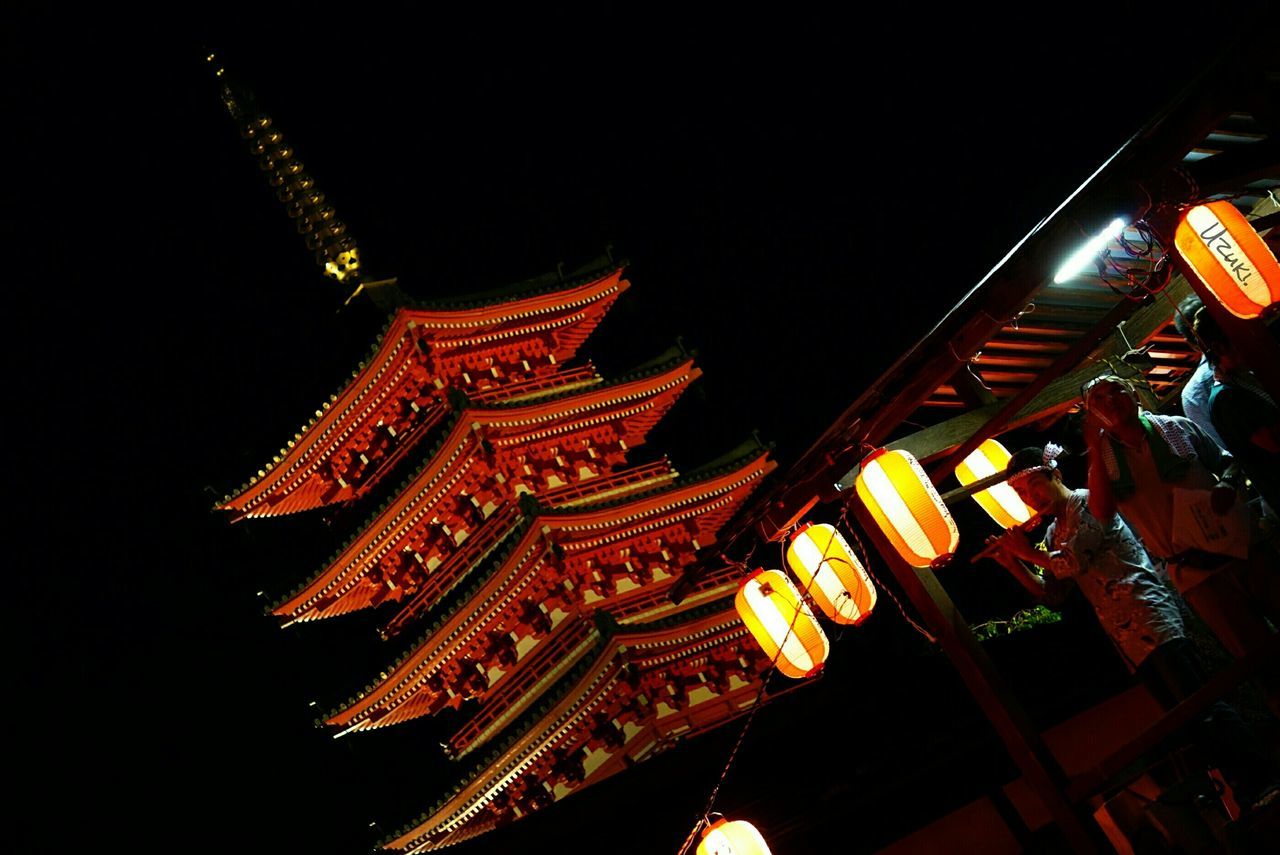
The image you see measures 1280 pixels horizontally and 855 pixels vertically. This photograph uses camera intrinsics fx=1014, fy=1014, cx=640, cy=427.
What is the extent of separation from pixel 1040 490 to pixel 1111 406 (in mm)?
864

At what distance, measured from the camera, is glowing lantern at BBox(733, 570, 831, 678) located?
778 centimetres

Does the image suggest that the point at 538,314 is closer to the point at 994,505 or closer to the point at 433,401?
the point at 433,401

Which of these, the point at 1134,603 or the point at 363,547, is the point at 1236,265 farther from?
the point at 363,547

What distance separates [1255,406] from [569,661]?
10.5 meters

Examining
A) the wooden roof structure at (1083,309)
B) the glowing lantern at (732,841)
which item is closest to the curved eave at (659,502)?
the wooden roof structure at (1083,309)

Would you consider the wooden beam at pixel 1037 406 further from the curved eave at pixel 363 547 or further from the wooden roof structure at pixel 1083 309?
the curved eave at pixel 363 547

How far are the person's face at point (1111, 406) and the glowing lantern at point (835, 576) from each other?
2.25 meters

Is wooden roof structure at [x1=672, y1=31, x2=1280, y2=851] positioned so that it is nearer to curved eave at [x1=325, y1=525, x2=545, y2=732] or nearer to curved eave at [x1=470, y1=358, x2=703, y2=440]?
curved eave at [x1=325, y1=525, x2=545, y2=732]

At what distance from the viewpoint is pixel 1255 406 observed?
5164 millimetres

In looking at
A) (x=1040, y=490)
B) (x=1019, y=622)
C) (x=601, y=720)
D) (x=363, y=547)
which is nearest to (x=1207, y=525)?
(x=1040, y=490)

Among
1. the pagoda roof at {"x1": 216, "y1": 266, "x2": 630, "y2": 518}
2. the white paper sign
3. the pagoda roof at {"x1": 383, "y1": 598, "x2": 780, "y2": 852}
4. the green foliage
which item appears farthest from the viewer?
the pagoda roof at {"x1": 216, "y1": 266, "x2": 630, "y2": 518}

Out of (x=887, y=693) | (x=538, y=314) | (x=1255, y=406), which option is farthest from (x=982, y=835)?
(x=538, y=314)

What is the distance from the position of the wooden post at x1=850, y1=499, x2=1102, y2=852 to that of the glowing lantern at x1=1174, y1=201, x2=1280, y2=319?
101 inches

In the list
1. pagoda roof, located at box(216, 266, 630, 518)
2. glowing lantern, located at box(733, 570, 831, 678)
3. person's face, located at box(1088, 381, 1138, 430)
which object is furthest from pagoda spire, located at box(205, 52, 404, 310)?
person's face, located at box(1088, 381, 1138, 430)
